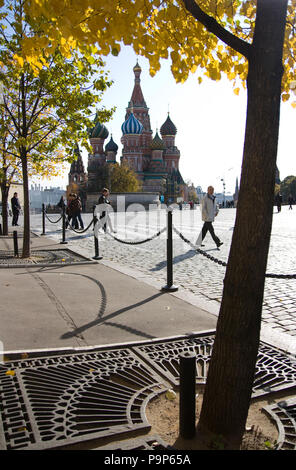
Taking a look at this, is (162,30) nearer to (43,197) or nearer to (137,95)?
(137,95)

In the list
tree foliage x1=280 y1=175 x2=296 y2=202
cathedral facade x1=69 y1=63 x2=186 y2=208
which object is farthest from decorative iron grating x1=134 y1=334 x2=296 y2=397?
tree foliage x1=280 y1=175 x2=296 y2=202

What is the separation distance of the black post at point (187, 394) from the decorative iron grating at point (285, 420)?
543 mm

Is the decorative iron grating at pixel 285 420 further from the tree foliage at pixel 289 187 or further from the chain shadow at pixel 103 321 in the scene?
the tree foliage at pixel 289 187

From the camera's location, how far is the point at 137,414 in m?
2.77

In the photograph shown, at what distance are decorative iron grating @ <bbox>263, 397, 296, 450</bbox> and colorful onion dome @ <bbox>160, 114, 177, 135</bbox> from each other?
9921cm

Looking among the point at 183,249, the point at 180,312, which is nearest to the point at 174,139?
the point at 183,249

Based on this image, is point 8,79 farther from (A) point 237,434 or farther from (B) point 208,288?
(A) point 237,434

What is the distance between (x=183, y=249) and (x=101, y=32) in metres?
8.77

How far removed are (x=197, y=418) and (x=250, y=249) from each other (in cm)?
Answer: 125

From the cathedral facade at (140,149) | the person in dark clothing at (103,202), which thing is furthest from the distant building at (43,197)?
the person in dark clothing at (103,202)

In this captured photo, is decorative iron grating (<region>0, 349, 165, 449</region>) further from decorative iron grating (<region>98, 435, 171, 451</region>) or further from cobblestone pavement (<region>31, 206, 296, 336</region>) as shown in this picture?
cobblestone pavement (<region>31, 206, 296, 336</region>)

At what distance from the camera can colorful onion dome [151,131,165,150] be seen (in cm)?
9169

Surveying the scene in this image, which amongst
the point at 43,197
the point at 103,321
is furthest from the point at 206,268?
the point at 43,197

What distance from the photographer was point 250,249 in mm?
2471
